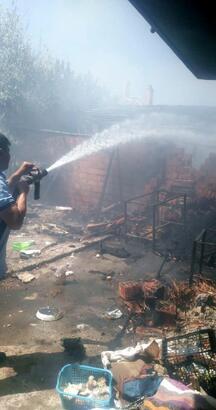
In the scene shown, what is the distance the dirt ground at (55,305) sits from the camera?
442cm

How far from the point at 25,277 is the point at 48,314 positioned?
65.9 inches

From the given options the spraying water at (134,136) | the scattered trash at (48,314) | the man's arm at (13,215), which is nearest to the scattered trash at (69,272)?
the scattered trash at (48,314)

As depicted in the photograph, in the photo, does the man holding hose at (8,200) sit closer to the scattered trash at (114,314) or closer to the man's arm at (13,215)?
the man's arm at (13,215)

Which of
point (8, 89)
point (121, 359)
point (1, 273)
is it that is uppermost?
point (8, 89)

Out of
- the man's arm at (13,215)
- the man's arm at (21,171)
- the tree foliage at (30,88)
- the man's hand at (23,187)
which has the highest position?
the tree foliage at (30,88)

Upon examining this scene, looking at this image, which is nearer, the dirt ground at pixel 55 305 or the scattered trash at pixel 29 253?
the dirt ground at pixel 55 305

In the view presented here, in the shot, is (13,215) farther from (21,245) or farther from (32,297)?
(21,245)

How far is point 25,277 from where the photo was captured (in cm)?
746

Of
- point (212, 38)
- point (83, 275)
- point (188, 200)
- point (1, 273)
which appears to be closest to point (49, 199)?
point (188, 200)

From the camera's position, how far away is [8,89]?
17.3 m

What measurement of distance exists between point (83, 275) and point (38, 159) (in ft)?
29.3

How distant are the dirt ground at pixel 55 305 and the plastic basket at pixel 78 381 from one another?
9.9 inches

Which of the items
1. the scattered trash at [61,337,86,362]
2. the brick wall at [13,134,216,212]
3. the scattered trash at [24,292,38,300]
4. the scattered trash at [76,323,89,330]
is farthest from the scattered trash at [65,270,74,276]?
the brick wall at [13,134,216,212]

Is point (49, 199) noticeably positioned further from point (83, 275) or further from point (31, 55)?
point (31, 55)
